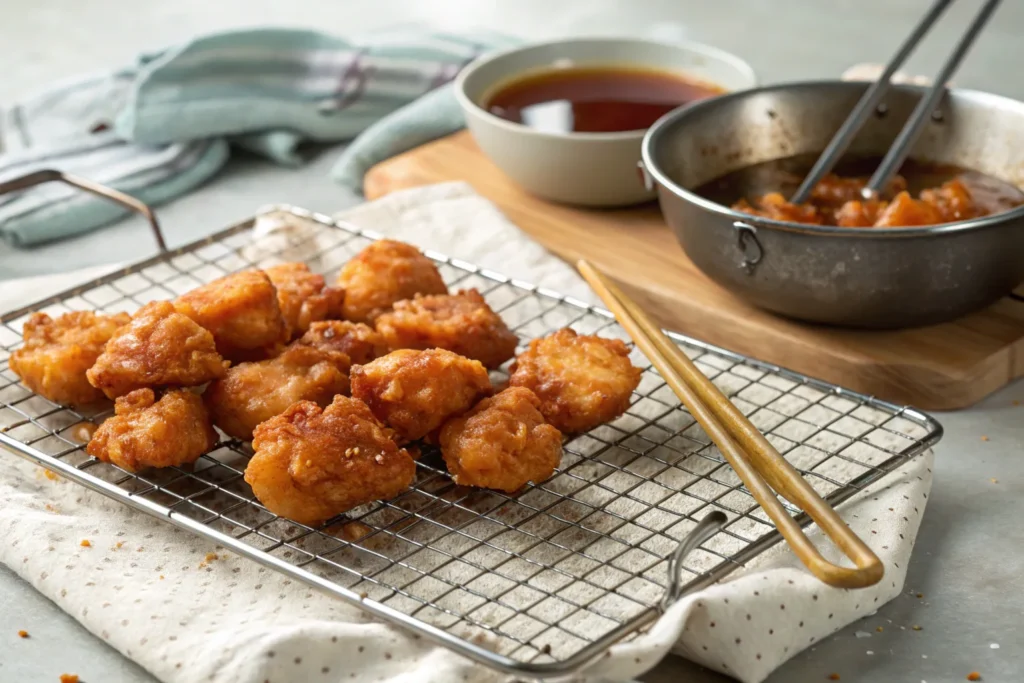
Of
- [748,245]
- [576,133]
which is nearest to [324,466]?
[748,245]

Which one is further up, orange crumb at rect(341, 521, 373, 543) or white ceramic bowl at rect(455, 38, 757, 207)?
white ceramic bowl at rect(455, 38, 757, 207)

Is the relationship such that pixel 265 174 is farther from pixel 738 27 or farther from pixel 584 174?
pixel 738 27

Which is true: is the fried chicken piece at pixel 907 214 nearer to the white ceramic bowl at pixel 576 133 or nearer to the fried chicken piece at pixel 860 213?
the fried chicken piece at pixel 860 213

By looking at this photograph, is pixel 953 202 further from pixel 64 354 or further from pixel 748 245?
pixel 64 354

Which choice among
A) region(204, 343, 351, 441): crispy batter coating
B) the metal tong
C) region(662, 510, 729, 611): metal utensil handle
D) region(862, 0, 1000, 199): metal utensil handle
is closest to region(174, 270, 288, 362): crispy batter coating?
region(204, 343, 351, 441): crispy batter coating

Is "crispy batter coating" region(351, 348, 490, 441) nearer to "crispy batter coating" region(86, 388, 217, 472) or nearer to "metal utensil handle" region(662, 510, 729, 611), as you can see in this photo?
"crispy batter coating" region(86, 388, 217, 472)

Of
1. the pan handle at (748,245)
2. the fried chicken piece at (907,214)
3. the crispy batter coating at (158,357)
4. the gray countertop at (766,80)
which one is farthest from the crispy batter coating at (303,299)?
the fried chicken piece at (907,214)
